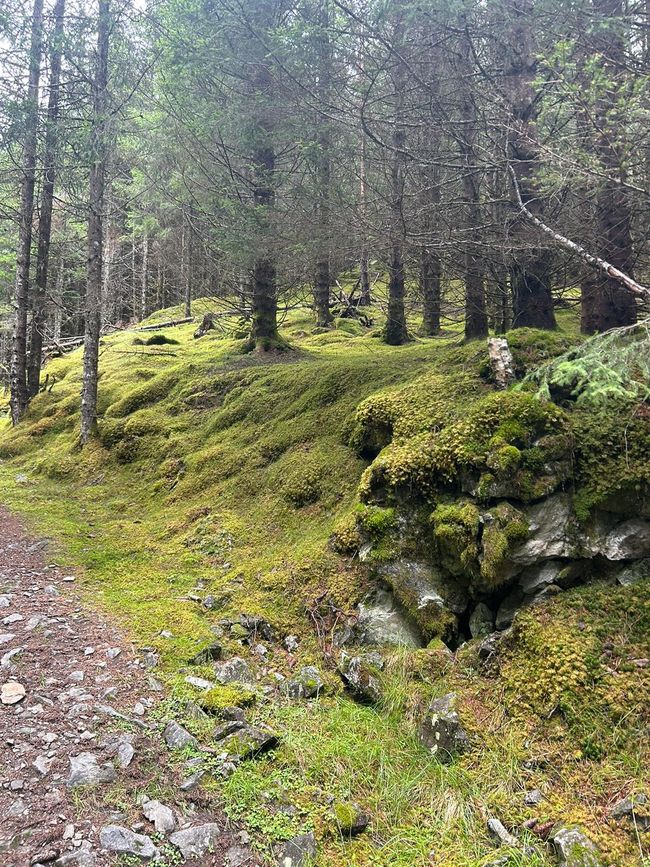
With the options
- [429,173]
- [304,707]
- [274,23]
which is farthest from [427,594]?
[274,23]

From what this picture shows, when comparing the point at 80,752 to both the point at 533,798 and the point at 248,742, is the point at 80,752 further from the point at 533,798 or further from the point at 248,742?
the point at 533,798

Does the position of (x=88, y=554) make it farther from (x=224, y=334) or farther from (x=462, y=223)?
(x=224, y=334)

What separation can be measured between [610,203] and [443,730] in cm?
573

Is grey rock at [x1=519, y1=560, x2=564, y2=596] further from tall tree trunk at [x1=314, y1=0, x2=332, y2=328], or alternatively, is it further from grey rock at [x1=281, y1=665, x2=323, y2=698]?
tall tree trunk at [x1=314, y1=0, x2=332, y2=328]

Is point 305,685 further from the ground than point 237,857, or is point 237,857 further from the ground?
point 305,685

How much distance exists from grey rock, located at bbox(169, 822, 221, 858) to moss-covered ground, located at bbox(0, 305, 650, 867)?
0.56ft

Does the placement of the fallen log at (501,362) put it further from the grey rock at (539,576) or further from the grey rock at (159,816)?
the grey rock at (159,816)

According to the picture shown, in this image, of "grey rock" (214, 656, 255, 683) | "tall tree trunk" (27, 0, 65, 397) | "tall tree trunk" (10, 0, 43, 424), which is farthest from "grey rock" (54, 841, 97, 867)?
"tall tree trunk" (27, 0, 65, 397)

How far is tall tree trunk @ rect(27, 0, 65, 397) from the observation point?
11.8 m

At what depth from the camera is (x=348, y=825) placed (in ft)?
9.66

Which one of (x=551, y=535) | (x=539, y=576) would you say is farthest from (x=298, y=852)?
(x=551, y=535)

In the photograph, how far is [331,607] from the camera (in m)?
4.95

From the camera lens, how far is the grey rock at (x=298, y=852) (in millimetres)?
2758

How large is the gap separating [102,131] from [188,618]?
10.3m
